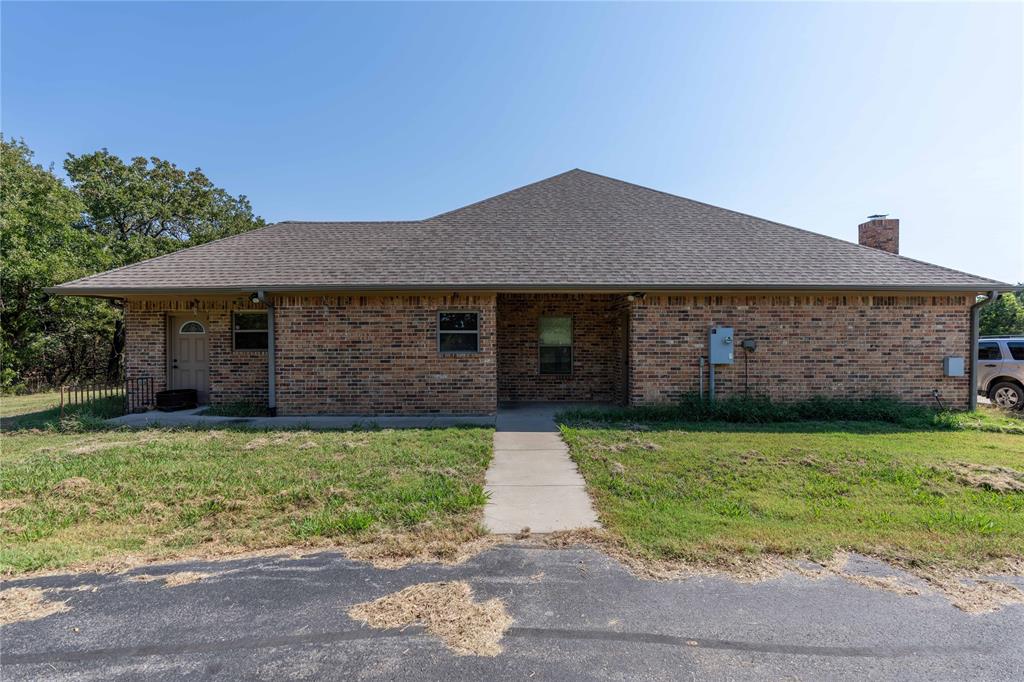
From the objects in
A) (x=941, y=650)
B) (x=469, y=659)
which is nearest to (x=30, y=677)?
(x=469, y=659)

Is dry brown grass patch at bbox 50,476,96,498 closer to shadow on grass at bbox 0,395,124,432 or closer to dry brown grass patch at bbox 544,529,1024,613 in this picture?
shadow on grass at bbox 0,395,124,432

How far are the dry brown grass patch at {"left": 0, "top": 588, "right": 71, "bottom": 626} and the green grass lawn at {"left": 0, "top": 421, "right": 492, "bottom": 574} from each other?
393 millimetres

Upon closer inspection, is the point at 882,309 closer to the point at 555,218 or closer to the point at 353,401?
the point at 555,218

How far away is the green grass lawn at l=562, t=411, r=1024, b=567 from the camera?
3.99 metres

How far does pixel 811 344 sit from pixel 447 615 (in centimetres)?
966

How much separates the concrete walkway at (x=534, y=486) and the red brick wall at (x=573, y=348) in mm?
3208

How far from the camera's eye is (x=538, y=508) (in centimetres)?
491

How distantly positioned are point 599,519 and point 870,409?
25.2 ft

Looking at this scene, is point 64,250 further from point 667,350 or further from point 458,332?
point 667,350

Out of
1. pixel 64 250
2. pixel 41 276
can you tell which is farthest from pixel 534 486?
pixel 64 250

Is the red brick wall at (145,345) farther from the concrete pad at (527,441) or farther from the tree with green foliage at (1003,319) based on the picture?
the tree with green foliage at (1003,319)

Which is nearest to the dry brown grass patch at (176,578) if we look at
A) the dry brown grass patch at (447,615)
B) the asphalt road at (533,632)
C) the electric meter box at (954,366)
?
the asphalt road at (533,632)

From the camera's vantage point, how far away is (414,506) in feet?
15.5

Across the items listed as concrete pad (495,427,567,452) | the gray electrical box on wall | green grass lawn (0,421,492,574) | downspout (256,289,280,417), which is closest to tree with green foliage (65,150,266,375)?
downspout (256,289,280,417)
